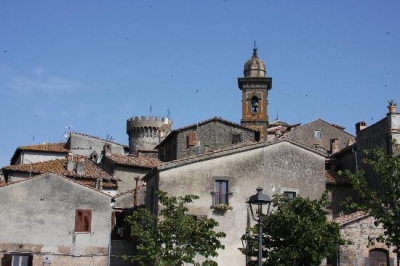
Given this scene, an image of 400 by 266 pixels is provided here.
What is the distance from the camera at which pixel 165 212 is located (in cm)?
2831

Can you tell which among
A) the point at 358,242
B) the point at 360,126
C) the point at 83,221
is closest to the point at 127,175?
the point at 83,221

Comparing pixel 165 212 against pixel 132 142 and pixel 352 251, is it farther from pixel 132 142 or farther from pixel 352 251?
pixel 132 142

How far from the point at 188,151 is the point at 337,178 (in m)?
10.7

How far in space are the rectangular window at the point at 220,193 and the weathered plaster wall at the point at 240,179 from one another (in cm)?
24

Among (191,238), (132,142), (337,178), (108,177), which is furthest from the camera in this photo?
(132,142)

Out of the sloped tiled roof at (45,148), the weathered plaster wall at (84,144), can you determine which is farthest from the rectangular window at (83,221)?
the weathered plaster wall at (84,144)

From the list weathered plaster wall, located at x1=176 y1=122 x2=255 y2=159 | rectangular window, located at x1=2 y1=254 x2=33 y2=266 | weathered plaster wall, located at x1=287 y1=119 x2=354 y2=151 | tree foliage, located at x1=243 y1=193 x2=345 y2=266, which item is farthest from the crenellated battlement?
tree foliage, located at x1=243 y1=193 x2=345 y2=266

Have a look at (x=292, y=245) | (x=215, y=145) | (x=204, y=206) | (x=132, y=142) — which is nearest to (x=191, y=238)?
(x=292, y=245)

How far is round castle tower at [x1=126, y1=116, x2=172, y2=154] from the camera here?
7912 centimetres

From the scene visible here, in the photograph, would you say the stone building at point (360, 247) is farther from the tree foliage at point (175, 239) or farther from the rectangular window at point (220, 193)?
the tree foliage at point (175, 239)

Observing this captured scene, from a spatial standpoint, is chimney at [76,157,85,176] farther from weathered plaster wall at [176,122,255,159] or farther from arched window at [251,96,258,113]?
arched window at [251,96,258,113]

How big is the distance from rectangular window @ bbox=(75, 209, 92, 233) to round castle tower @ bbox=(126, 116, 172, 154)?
4226 centimetres

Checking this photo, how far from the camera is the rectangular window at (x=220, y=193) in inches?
1415

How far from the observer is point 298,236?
26078mm
